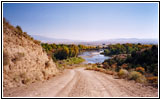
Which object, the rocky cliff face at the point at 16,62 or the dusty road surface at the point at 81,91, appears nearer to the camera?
the dusty road surface at the point at 81,91

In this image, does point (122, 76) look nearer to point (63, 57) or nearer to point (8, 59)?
point (8, 59)

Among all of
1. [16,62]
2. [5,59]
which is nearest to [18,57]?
[16,62]

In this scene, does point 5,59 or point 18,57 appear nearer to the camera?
point 5,59

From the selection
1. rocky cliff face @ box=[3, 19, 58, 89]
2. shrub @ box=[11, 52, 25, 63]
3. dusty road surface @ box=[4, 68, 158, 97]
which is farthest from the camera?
shrub @ box=[11, 52, 25, 63]

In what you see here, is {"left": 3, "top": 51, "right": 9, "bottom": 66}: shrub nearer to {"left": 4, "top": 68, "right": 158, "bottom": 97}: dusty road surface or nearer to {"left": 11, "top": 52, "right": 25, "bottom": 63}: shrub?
{"left": 11, "top": 52, "right": 25, "bottom": 63}: shrub

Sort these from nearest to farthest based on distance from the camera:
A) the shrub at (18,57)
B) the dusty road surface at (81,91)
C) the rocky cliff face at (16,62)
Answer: the dusty road surface at (81,91)
the rocky cliff face at (16,62)
the shrub at (18,57)

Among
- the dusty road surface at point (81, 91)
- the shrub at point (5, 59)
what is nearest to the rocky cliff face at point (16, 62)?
the shrub at point (5, 59)

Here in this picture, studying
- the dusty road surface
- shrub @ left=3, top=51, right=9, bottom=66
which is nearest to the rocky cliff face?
shrub @ left=3, top=51, right=9, bottom=66

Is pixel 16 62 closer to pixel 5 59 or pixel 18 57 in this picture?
pixel 18 57

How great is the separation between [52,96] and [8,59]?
12.8ft

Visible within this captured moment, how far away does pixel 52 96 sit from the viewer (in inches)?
208

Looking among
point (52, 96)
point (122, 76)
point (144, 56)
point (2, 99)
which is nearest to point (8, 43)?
point (2, 99)

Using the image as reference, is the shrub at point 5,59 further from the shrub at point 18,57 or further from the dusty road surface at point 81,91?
the dusty road surface at point 81,91

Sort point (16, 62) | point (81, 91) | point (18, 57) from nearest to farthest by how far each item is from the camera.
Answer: point (81, 91) → point (16, 62) → point (18, 57)
